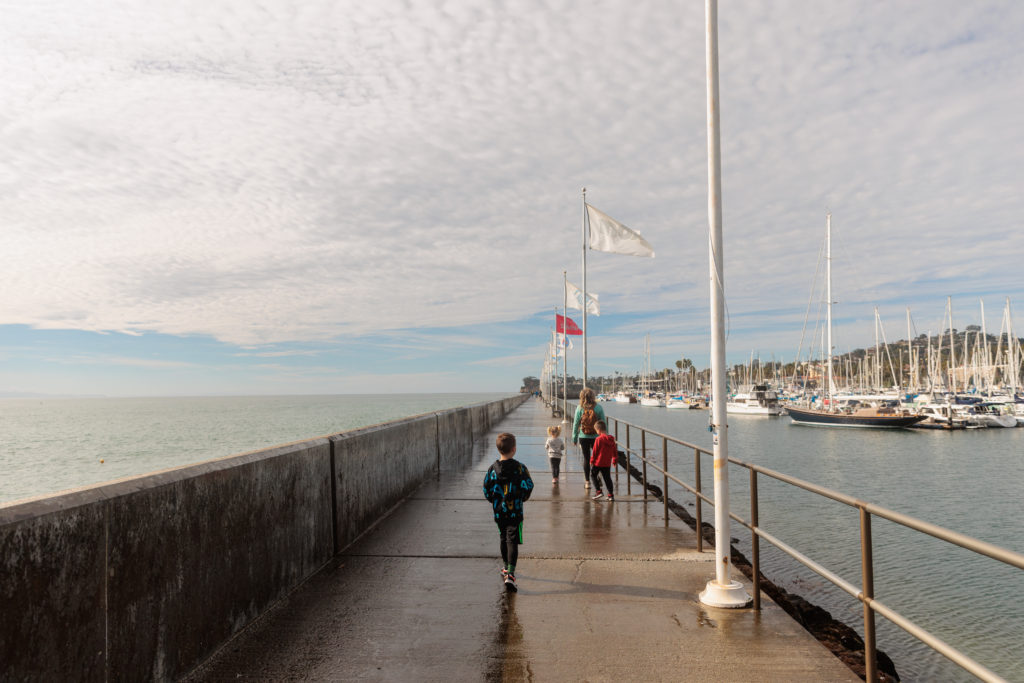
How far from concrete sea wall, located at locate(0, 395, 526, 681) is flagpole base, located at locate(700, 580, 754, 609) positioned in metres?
3.42

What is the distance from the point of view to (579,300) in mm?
29656

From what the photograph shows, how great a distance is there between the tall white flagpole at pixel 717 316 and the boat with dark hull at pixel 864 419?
2347 inches

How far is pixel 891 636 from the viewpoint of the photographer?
31.5ft

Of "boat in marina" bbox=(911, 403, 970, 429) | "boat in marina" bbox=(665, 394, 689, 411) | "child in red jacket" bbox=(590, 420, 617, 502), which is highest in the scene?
"child in red jacket" bbox=(590, 420, 617, 502)

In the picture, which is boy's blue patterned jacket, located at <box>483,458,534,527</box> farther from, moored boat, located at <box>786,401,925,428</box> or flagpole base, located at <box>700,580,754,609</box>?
moored boat, located at <box>786,401,925,428</box>

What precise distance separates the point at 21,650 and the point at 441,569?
4061mm

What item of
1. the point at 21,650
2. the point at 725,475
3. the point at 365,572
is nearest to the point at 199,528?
the point at 21,650

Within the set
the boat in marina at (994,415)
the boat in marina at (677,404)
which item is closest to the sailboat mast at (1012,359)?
the boat in marina at (994,415)

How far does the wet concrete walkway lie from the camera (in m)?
4.21

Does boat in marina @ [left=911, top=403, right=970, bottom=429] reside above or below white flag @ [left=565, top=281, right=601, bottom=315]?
below

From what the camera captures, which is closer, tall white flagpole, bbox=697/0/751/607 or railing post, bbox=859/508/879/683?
railing post, bbox=859/508/879/683

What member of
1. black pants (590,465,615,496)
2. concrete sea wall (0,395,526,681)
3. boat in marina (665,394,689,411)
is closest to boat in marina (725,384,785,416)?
boat in marina (665,394,689,411)

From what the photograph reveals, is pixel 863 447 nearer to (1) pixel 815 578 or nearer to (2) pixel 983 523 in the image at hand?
(2) pixel 983 523

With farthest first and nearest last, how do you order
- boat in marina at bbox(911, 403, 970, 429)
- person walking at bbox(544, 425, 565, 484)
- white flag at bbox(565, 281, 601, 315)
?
boat in marina at bbox(911, 403, 970, 429) → white flag at bbox(565, 281, 601, 315) → person walking at bbox(544, 425, 565, 484)
